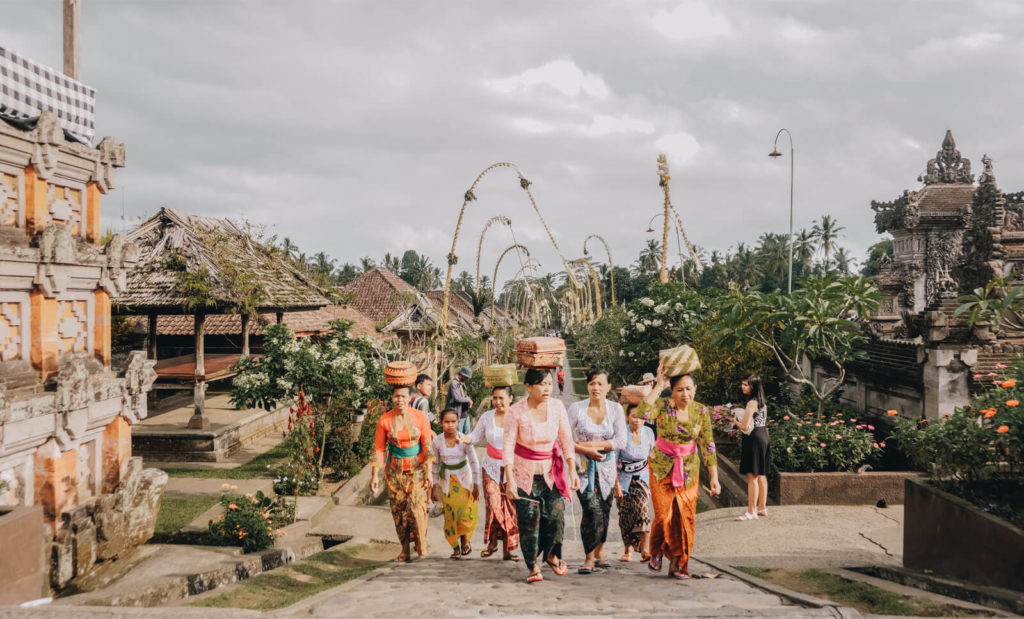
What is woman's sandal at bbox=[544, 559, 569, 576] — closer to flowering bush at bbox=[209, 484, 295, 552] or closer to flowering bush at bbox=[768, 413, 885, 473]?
flowering bush at bbox=[209, 484, 295, 552]

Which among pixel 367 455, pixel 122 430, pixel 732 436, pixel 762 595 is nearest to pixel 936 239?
pixel 732 436

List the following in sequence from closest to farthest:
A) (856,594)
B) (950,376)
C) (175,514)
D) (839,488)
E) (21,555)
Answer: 1. (21,555)
2. (856,594)
3. (839,488)
4. (175,514)
5. (950,376)

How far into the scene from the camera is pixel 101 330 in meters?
7.45

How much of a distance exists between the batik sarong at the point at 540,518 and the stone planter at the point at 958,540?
3.26m

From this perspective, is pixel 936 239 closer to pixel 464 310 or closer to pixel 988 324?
pixel 988 324

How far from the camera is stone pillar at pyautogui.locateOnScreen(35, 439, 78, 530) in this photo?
648cm

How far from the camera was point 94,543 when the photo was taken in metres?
6.99

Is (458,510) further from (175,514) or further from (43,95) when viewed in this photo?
(43,95)

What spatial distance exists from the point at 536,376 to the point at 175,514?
21.5 ft

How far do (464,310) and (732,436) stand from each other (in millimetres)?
32251

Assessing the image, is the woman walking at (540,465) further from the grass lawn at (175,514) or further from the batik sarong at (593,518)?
the grass lawn at (175,514)

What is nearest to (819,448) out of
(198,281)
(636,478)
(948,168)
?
(636,478)

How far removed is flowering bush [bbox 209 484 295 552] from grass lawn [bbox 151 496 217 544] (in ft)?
2.88

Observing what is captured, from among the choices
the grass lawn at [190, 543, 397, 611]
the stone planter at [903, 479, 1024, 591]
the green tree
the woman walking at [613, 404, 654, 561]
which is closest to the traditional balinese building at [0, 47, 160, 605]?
the grass lawn at [190, 543, 397, 611]
